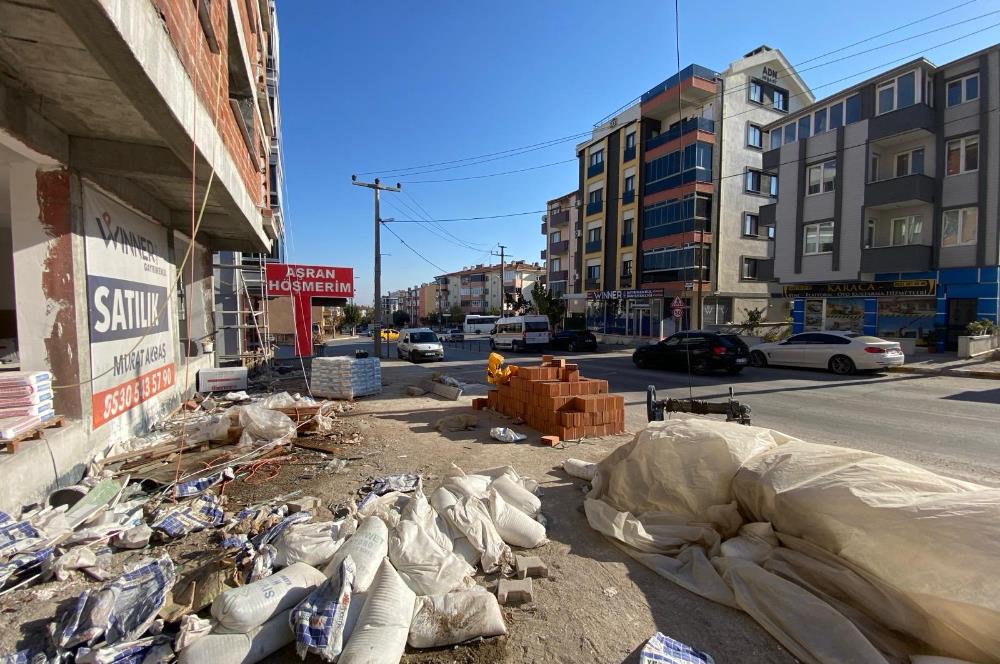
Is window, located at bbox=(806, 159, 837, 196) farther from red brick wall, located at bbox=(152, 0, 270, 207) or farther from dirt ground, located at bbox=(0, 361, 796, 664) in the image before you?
red brick wall, located at bbox=(152, 0, 270, 207)

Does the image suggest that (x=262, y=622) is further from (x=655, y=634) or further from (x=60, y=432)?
(x=60, y=432)

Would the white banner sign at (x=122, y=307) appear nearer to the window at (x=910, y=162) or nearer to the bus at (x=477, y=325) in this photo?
the window at (x=910, y=162)

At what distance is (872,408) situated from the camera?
9.61m

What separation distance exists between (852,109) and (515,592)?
94.4ft

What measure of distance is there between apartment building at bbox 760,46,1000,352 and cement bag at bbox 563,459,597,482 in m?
20.8

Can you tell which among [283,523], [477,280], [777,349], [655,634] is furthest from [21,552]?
[477,280]

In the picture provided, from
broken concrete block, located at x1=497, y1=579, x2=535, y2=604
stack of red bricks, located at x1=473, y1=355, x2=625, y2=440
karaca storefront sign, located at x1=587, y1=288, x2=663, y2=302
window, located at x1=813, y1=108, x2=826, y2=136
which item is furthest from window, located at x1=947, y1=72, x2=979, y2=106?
broken concrete block, located at x1=497, y1=579, x2=535, y2=604

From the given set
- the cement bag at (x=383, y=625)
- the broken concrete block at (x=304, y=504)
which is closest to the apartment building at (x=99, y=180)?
the broken concrete block at (x=304, y=504)

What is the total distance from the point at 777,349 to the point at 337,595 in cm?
1784

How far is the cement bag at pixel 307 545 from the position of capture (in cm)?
318

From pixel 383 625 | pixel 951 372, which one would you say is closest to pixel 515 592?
pixel 383 625

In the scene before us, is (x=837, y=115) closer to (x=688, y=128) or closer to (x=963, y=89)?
(x=963, y=89)

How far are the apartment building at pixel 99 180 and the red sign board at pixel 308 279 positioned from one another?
411cm

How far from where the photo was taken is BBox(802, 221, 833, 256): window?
2314 centimetres
